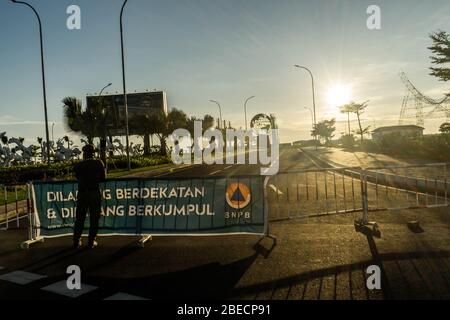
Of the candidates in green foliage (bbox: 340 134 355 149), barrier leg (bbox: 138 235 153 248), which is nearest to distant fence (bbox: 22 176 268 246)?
barrier leg (bbox: 138 235 153 248)

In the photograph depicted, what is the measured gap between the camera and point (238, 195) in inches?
322

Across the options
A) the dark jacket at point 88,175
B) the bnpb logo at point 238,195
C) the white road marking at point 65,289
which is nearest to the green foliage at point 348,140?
the bnpb logo at point 238,195

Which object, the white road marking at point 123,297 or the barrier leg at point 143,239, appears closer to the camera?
the white road marking at point 123,297

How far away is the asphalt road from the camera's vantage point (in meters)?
5.29

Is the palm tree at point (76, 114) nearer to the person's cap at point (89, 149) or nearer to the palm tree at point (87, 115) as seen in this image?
the palm tree at point (87, 115)

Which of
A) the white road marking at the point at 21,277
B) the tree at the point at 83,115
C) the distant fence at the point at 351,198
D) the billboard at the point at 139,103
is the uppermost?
the billboard at the point at 139,103

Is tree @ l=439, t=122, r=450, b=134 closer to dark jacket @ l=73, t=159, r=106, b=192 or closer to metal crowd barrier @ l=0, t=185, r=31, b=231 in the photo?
metal crowd barrier @ l=0, t=185, r=31, b=231

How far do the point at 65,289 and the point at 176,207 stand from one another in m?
3.01

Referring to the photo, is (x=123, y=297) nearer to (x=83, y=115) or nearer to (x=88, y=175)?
(x=88, y=175)

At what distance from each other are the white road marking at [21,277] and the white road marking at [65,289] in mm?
500

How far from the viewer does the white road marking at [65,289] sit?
545 centimetres
